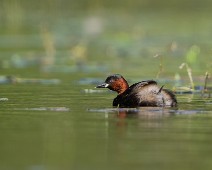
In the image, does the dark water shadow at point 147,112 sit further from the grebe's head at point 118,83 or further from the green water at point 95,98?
the grebe's head at point 118,83

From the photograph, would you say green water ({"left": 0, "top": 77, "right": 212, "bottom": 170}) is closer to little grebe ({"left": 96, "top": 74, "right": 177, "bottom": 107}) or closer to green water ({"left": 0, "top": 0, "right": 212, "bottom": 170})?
green water ({"left": 0, "top": 0, "right": 212, "bottom": 170})

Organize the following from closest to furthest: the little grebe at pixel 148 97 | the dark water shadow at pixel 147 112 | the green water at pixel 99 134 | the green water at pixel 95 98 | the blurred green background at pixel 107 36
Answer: the green water at pixel 99 134
the green water at pixel 95 98
the dark water shadow at pixel 147 112
the little grebe at pixel 148 97
the blurred green background at pixel 107 36

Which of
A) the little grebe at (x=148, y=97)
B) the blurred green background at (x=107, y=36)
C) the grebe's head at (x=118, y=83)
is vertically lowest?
the little grebe at (x=148, y=97)

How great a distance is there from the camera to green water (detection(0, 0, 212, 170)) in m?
8.47

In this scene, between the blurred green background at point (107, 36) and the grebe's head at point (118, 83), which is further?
the blurred green background at point (107, 36)

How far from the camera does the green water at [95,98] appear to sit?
27.8 ft

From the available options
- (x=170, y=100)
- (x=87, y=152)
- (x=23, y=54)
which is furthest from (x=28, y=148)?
(x=23, y=54)

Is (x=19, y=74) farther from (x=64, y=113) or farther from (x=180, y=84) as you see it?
(x=64, y=113)

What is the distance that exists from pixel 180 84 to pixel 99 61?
6.44 m

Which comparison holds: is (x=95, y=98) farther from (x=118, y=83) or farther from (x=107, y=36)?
(x=107, y=36)

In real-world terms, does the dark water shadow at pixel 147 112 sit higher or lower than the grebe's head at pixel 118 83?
lower

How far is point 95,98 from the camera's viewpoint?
13.9m

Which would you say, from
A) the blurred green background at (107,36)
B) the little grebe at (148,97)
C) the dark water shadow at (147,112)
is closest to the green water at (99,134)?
the dark water shadow at (147,112)

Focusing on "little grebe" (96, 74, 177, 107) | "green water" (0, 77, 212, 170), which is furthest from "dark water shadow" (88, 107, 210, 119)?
"little grebe" (96, 74, 177, 107)
